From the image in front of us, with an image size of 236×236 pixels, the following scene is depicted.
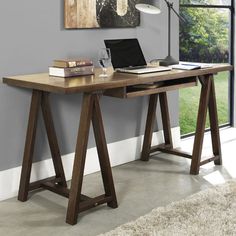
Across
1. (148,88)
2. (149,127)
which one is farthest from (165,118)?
(148,88)

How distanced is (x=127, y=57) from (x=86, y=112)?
2.46ft

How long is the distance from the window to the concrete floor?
2.58 ft

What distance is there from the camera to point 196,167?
347 cm

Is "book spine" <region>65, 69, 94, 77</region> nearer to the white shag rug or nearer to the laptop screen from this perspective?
the laptop screen

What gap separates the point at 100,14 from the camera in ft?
11.1

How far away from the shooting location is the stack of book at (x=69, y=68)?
281 cm

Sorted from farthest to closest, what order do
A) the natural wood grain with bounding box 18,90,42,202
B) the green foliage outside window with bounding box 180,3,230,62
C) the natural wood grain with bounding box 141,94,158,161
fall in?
the green foliage outside window with bounding box 180,3,230,62
the natural wood grain with bounding box 141,94,158,161
the natural wood grain with bounding box 18,90,42,202

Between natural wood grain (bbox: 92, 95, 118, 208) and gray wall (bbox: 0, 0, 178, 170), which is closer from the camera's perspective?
natural wood grain (bbox: 92, 95, 118, 208)

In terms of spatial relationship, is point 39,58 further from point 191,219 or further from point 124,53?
point 191,219

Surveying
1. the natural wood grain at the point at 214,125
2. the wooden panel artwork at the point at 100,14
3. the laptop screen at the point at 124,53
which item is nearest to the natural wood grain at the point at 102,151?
the laptop screen at the point at 124,53

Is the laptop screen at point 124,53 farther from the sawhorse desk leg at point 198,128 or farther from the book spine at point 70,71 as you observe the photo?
the sawhorse desk leg at point 198,128

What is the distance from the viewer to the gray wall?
2934 millimetres

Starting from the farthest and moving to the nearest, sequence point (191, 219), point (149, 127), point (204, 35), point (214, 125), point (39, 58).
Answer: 1. point (204, 35)
2. point (149, 127)
3. point (214, 125)
4. point (39, 58)
5. point (191, 219)

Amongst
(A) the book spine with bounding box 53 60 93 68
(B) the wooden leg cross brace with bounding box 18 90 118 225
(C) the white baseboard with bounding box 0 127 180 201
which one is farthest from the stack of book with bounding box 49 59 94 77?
(C) the white baseboard with bounding box 0 127 180 201
